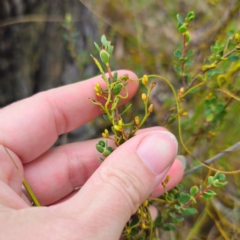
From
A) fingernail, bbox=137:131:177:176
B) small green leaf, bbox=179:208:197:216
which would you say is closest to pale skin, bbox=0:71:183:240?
fingernail, bbox=137:131:177:176

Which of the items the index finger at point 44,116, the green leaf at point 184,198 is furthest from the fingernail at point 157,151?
the index finger at point 44,116

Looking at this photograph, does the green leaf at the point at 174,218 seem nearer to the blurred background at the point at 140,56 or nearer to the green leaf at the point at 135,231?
the green leaf at the point at 135,231

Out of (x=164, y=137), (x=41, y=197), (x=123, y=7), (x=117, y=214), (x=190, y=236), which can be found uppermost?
(x=123, y=7)

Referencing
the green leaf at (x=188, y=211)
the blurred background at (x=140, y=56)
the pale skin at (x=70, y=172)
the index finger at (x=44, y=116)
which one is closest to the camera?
the pale skin at (x=70, y=172)

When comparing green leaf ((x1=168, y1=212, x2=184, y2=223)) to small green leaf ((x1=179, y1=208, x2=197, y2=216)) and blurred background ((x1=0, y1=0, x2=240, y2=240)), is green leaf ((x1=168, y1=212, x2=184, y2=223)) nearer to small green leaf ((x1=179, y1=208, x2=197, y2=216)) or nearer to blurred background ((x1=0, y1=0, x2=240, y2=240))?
small green leaf ((x1=179, y1=208, x2=197, y2=216))

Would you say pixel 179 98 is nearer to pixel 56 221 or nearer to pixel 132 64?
pixel 56 221

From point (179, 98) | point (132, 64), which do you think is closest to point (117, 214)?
point (179, 98)

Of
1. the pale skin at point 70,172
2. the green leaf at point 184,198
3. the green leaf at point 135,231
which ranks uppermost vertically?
the pale skin at point 70,172

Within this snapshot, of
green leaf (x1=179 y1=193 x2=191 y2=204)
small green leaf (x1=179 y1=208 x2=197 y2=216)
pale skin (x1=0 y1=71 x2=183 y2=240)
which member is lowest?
small green leaf (x1=179 y1=208 x2=197 y2=216)
